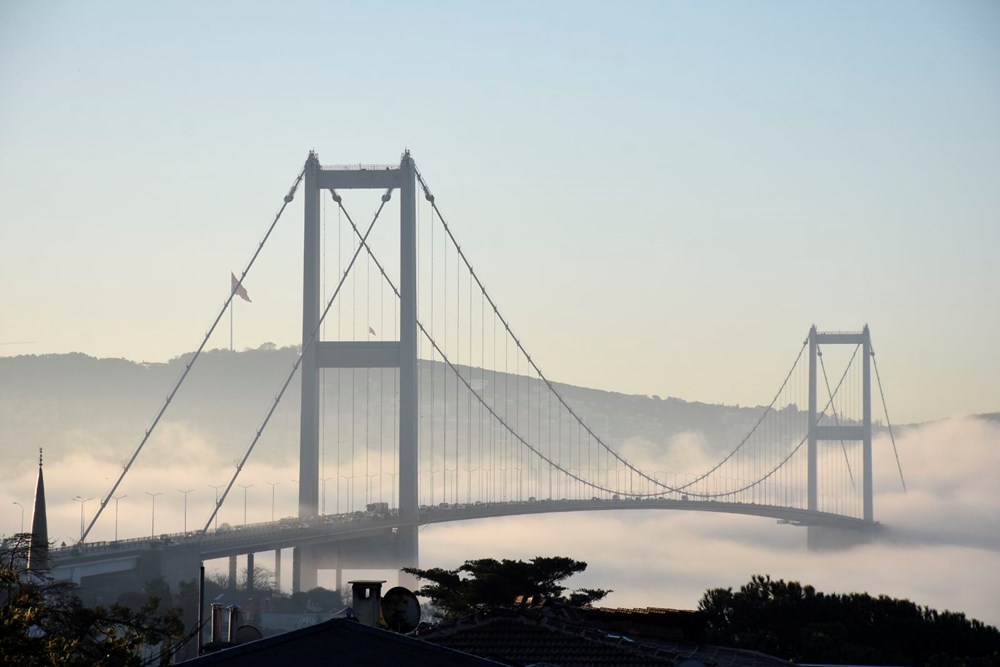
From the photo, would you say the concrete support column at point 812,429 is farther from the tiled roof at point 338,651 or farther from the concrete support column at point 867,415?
the tiled roof at point 338,651

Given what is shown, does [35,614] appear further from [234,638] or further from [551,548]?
[551,548]

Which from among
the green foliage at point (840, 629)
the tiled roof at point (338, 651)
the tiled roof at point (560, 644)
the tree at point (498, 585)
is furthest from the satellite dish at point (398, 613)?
the tree at point (498, 585)

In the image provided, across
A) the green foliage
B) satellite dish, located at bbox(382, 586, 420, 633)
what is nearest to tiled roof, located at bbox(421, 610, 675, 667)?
satellite dish, located at bbox(382, 586, 420, 633)

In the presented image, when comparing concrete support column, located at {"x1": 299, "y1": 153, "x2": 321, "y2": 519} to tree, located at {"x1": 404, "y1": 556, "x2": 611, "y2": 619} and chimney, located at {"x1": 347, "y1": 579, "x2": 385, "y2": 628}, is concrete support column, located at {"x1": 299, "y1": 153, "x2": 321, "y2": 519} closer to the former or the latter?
tree, located at {"x1": 404, "y1": 556, "x2": 611, "y2": 619}

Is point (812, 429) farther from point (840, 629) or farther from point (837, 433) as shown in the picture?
point (840, 629)

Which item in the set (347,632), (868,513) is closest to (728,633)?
(347,632)

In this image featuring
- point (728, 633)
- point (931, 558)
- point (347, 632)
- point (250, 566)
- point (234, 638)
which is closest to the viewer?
point (347, 632)
